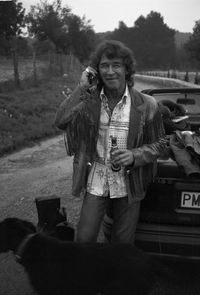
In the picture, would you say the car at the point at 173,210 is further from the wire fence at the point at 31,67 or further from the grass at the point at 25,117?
the wire fence at the point at 31,67

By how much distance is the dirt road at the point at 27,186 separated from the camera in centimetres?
399

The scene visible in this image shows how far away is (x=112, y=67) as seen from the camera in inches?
122

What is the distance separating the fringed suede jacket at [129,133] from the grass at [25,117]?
505 centimetres

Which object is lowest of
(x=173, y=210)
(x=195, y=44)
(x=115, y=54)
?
(x=173, y=210)

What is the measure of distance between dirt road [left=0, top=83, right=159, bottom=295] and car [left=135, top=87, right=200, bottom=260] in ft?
3.71

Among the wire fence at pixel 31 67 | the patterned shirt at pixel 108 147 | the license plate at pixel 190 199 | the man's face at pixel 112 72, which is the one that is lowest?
the wire fence at pixel 31 67

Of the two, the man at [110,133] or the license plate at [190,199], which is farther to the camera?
the license plate at [190,199]

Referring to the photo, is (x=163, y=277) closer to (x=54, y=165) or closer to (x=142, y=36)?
(x=54, y=165)

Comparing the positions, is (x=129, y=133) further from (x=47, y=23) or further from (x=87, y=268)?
(x=47, y=23)

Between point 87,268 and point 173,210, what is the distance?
858 millimetres

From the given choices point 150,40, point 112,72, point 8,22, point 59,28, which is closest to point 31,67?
point 8,22

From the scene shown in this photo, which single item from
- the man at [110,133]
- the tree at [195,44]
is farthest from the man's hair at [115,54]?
the tree at [195,44]

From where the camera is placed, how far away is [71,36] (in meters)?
57.4

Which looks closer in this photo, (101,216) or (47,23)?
(101,216)
